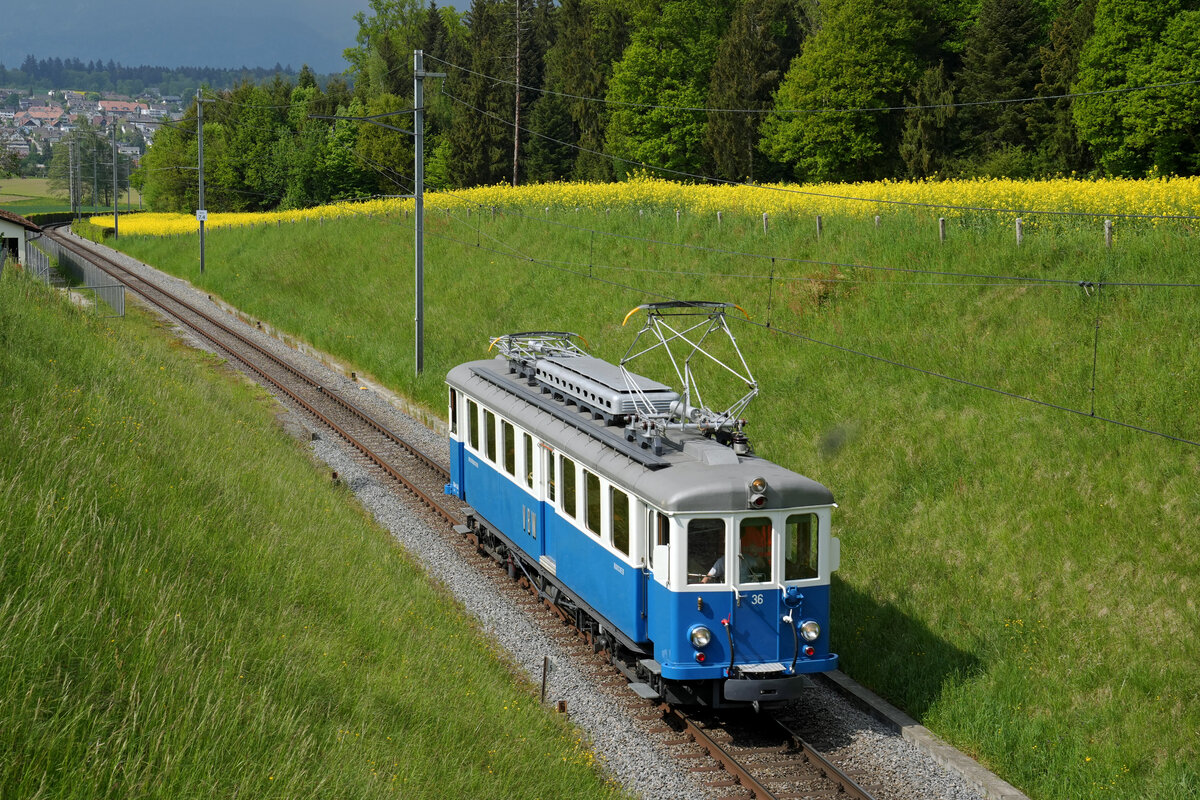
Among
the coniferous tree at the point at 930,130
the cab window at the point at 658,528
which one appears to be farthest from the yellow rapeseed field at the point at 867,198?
the coniferous tree at the point at 930,130

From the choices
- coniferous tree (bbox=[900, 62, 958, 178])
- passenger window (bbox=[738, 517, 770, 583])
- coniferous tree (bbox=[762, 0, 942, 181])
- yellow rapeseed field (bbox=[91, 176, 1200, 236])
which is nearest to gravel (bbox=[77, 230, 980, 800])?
passenger window (bbox=[738, 517, 770, 583])

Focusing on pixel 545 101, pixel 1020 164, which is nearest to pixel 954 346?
pixel 1020 164

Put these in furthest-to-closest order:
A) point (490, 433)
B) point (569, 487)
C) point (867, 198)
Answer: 1. point (867, 198)
2. point (490, 433)
3. point (569, 487)

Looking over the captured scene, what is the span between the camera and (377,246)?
4412 cm

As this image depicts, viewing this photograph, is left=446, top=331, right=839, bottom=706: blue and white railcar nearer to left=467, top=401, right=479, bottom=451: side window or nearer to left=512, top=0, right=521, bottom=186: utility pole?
left=467, top=401, right=479, bottom=451: side window

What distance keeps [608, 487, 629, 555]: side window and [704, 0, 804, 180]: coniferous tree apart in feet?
148

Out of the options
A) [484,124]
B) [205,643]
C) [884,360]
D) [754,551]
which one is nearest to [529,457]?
[754,551]

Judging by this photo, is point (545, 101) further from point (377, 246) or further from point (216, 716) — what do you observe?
point (216, 716)

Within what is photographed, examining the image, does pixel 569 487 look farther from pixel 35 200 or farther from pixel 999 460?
pixel 35 200

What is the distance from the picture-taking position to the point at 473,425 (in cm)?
1797

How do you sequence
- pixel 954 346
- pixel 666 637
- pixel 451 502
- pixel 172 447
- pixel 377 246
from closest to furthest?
1. pixel 666 637
2. pixel 172 447
3. pixel 954 346
4. pixel 451 502
5. pixel 377 246

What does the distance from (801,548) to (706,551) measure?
1.04m

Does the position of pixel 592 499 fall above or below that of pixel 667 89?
below

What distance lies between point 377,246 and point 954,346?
2946 centimetres
